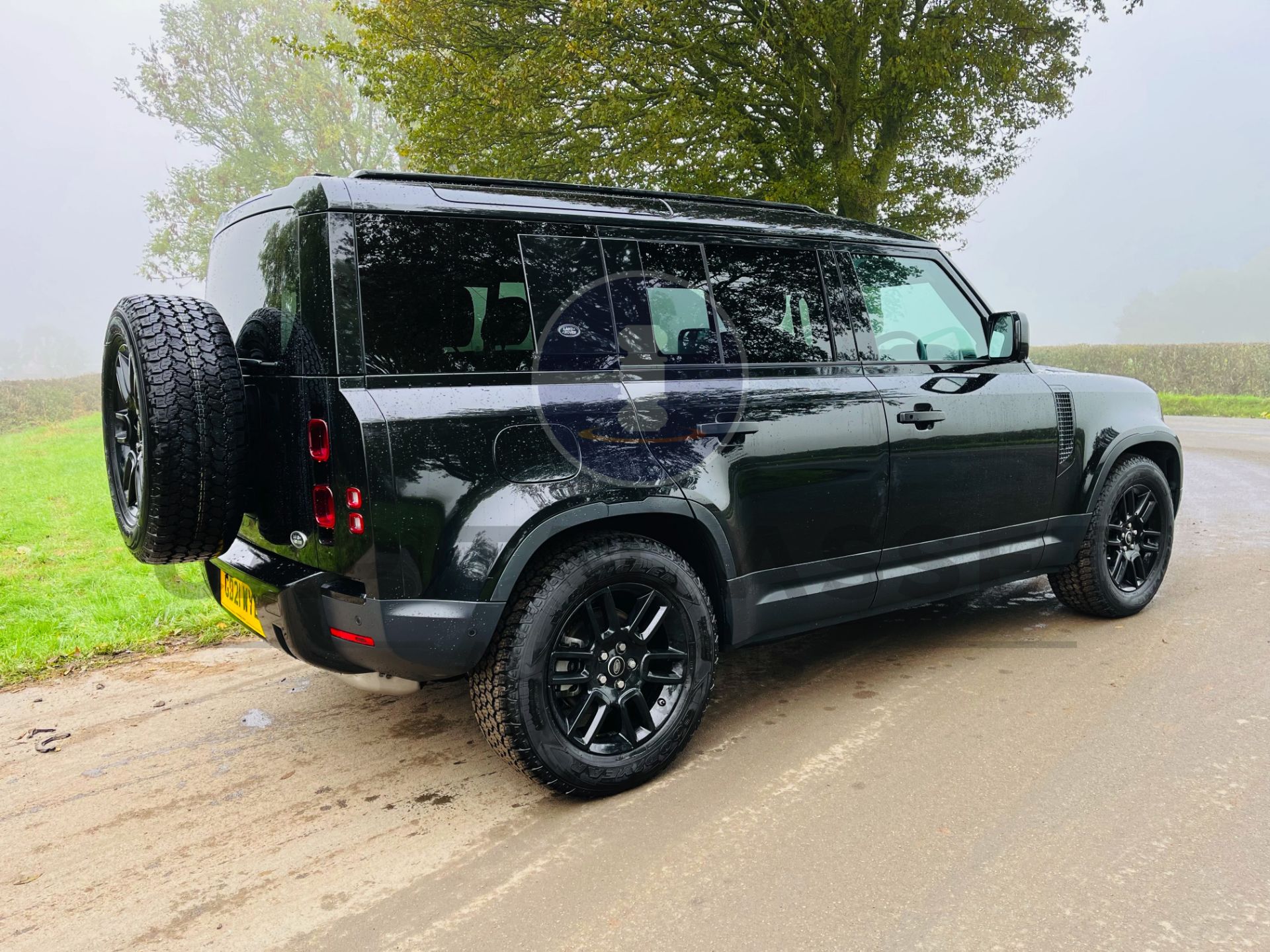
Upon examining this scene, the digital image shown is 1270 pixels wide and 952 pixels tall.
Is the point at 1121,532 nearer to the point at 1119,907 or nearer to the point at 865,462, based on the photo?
the point at 865,462

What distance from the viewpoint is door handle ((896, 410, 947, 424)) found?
3658 millimetres

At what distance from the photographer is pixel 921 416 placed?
12.2 feet

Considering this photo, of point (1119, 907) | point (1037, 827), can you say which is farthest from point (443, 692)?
point (1119, 907)

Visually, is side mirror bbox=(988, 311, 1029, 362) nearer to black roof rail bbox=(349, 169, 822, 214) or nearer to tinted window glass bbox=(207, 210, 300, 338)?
black roof rail bbox=(349, 169, 822, 214)

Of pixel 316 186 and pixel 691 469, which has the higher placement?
pixel 316 186

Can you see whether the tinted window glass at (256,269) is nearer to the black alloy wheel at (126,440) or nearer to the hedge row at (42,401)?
the black alloy wheel at (126,440)

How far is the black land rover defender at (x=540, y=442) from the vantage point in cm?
260

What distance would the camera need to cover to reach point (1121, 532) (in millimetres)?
4609

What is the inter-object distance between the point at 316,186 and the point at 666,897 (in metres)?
2.26

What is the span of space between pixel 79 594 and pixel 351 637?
168 inches

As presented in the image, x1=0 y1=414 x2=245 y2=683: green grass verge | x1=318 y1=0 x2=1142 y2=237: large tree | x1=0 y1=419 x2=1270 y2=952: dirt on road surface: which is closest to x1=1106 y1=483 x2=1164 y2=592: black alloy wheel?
x1=0 y1=419 x2=1270 y2=952: dirt on road surface

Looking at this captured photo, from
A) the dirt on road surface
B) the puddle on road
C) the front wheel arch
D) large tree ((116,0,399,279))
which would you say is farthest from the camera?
large tree ((116,0,399,279))

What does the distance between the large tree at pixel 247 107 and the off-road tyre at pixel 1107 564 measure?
33794 millimetres

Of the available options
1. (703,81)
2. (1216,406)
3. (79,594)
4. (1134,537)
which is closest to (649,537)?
(1134,537)
